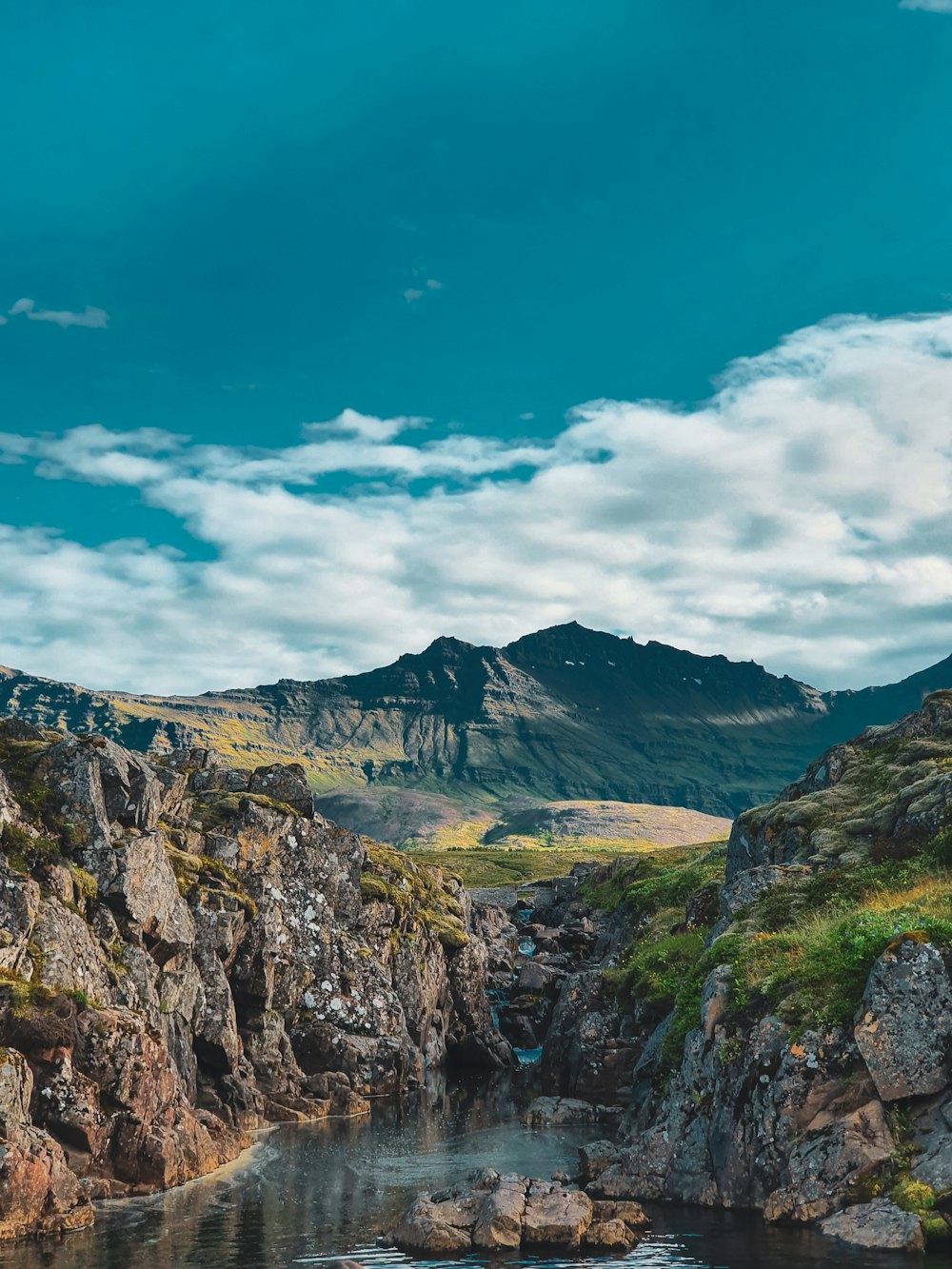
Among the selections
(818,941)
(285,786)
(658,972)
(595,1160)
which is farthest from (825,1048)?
(285,786)

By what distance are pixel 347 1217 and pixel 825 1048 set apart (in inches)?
798

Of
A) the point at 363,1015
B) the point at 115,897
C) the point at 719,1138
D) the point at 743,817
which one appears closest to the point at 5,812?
the point at 115,897

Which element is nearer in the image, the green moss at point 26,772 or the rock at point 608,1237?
the rock at point 608,1237

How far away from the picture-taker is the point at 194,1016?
206 feet

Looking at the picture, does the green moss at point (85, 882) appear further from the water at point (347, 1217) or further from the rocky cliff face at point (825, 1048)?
the rocky cliff face at point (825, 1048)

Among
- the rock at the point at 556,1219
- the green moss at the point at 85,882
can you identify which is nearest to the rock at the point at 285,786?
the green moss at the point at 85,882

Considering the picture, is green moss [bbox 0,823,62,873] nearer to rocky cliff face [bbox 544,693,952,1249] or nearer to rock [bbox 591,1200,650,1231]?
rocky cliff face [bbox 544,693,952,1249]

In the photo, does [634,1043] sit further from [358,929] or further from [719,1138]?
[719,1138]

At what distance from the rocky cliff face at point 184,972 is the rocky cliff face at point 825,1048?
21.2m

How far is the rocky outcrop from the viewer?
36438 mm

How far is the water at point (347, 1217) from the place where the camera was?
3444 cm

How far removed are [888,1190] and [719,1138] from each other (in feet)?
24.1

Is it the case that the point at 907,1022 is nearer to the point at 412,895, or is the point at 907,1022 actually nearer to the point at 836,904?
the point at 836,904

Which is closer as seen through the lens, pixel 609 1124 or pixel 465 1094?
pixel 609 1124
